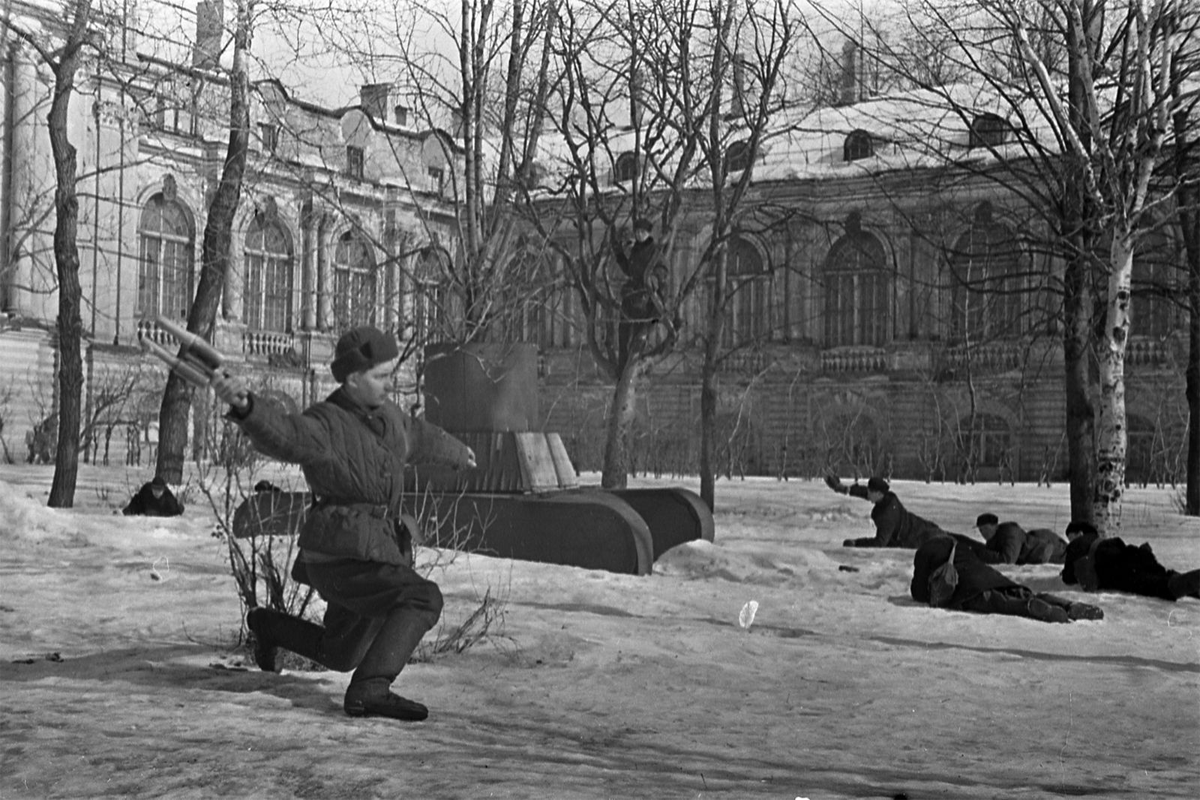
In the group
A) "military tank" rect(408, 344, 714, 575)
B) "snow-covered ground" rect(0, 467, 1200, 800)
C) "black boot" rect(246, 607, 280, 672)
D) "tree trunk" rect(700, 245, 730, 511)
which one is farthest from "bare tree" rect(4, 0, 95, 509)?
"black boot" rect(246, 607, 280, 672)

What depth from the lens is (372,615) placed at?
Answer: 4.98 meters

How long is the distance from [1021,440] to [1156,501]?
1502 centimetres

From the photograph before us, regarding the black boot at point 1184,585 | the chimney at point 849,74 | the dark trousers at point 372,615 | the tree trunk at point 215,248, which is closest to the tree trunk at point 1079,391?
the chimney at point 849,74

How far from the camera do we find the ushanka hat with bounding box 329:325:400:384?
4.98 metres

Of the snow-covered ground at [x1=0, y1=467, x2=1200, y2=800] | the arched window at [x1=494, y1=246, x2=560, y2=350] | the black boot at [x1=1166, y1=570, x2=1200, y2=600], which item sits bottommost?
the snow-covered ground at [x1=0, y1=467, x2=1200, y2=800]

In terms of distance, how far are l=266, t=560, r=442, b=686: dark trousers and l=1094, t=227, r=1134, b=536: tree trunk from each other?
836cm

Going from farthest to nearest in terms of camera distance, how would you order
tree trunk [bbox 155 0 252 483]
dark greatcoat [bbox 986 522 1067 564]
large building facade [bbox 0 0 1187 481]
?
large building facade [bbox 0 0 1187 481], tree trunk [bbox 155 0 252 483], dark greatcoat [bbox 986 522 1067 564]

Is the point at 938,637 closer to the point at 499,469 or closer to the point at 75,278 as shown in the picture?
the point at 499,469

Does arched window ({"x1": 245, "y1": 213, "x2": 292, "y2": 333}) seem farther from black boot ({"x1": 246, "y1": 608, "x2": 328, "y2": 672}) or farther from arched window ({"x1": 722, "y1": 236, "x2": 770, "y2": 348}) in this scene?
black boot ({"x1": 246, "y1": 608, "x2": 328, "y2": 672})

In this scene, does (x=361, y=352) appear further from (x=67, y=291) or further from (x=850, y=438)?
(x=850, y=438)

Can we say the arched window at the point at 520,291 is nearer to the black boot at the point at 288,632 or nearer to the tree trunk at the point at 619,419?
the tree trunk at the point at 619,419

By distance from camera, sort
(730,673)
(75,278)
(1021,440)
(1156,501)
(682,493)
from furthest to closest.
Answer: (1021,440), (1156,501), (75,278), (682,493), (730,673)

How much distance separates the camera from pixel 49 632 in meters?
6.85

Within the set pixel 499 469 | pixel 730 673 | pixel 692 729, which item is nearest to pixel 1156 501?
pixel 499 469
